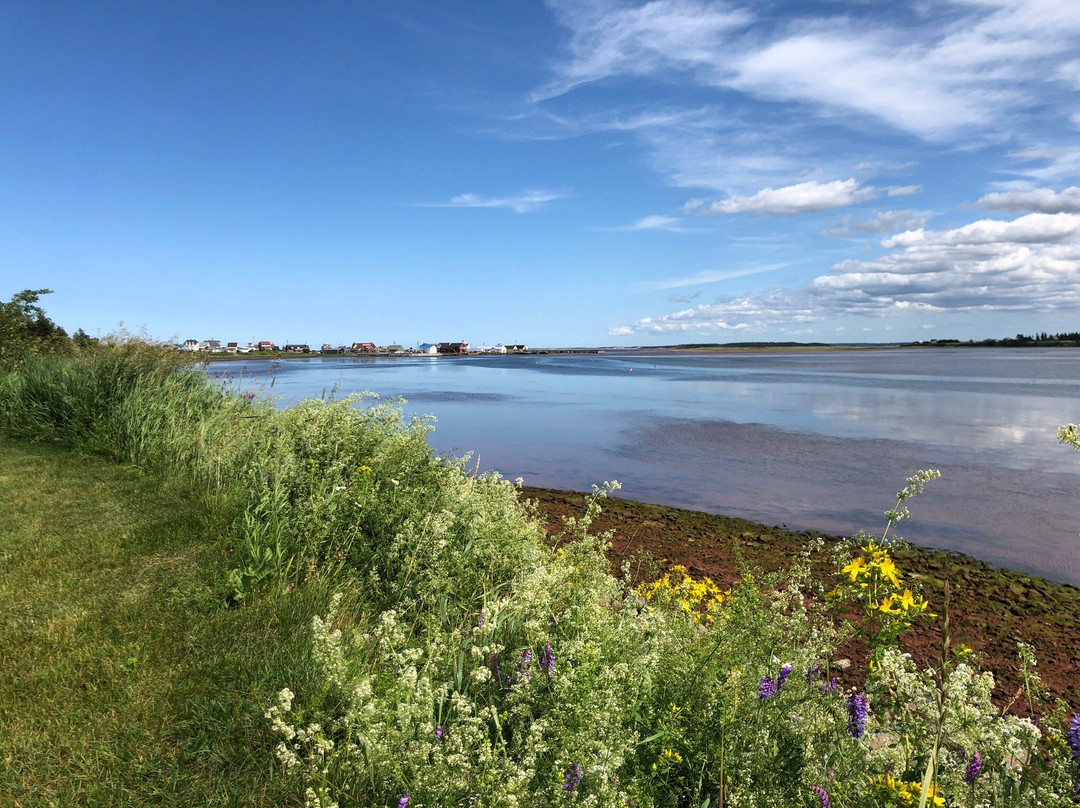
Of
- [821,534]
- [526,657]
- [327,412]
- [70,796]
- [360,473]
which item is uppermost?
[327,412]

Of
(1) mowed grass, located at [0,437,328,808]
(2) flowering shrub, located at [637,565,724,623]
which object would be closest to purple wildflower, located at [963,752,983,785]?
(2) flowering shrub, located at [637,565,724,623]

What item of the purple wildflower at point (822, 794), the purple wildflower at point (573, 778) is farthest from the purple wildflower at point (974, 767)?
the purple wildflower at point (573, 778)

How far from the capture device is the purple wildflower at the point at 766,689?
3.06m

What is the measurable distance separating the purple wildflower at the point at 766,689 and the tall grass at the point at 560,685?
2 cm

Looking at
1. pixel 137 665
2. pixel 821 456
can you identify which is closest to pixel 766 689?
pixel 137 665

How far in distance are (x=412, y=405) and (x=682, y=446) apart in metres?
15.6

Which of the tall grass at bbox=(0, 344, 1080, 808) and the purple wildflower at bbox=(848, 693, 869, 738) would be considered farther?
the purple wildflower at bbox=(848, 693, 869, 738)

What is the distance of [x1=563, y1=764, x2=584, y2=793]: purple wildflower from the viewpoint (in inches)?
100

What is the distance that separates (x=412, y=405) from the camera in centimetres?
3102

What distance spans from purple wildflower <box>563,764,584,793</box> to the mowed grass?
4.98 ft

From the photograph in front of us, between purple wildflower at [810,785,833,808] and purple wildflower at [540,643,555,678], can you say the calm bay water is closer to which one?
purple wildflower at [540,643,555,678]

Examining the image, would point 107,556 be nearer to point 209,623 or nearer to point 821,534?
point 209,623

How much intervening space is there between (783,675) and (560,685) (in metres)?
1.32

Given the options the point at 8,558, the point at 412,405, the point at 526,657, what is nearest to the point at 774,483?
the point at 526,657
